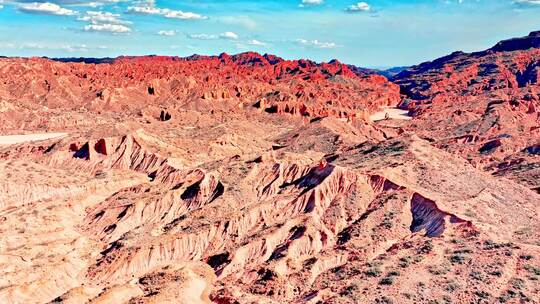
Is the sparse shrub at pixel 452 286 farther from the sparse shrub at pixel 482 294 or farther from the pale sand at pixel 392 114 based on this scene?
the pale sand at pixel 392 114

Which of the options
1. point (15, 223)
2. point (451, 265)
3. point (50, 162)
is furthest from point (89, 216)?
point (451, 265)

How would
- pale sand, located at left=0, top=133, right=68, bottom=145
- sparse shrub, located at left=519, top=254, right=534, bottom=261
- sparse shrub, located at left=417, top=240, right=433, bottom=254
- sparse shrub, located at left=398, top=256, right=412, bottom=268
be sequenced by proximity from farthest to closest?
pale sand, located at left=0, top=133, right=68, bottom=145 → sparse shrub, located at left=417, top=240, right=433, bottom=254 → sparse shrub, located at left=398, top=256, right=412, bottom=268 → sparse shrub, located at left=519, top=254, right=534, bottom=261

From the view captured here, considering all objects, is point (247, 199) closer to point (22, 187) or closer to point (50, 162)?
point (22, 187)

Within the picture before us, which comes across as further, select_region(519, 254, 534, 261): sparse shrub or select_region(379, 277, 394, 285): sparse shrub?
select_region(519, 254, 534, 261): sparse shrub

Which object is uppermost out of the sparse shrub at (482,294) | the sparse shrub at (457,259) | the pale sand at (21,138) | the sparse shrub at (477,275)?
the pale sand at (21,138)

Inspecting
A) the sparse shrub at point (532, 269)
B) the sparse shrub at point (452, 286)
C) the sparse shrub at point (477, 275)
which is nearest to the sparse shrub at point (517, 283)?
the sparse shrub at point (532, 269)

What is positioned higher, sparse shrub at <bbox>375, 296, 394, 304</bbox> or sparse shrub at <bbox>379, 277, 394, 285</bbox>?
sparse shrub at <bbox>379, 277, 394, 285</bbox>

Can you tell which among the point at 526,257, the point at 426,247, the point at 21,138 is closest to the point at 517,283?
the point at 526,257

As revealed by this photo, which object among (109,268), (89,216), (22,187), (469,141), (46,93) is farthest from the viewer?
(46,93)

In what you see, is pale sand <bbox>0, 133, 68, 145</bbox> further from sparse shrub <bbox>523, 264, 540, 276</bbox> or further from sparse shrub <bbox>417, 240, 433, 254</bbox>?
sparse shrub <bbox>523, 264, 540, 276</bbox>

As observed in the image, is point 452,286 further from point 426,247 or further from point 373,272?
point 426,247

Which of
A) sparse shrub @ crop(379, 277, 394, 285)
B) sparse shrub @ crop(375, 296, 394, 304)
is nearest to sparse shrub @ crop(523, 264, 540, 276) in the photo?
sparse shrub @ crop(379, 277, 394, 285)
